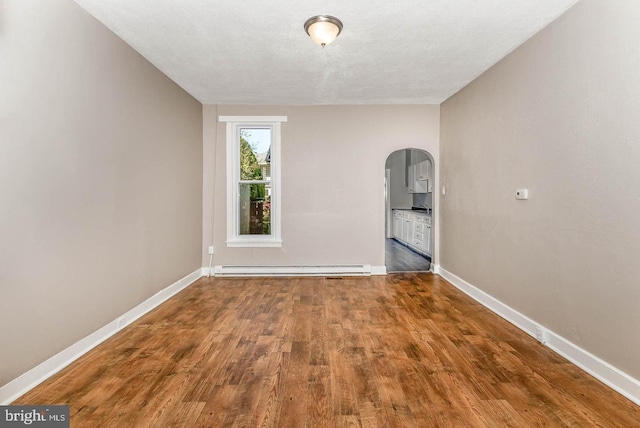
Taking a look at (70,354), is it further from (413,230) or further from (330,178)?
(413,230)

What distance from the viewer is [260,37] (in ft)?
9.46

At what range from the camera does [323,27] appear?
258cm

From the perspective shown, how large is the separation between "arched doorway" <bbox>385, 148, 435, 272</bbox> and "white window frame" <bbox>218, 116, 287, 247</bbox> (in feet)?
6.72

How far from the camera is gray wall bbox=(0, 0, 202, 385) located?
6.27ft

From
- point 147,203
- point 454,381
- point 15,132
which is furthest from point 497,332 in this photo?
point 15,132

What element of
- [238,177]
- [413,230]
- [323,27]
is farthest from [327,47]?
[413,230]

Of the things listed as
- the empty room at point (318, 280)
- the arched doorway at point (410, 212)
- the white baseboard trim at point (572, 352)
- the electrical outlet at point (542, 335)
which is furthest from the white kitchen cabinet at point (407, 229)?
the electrical outlet at point (542, 335)

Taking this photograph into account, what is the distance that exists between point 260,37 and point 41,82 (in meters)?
1.67

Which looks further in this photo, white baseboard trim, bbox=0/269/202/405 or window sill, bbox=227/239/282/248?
window sill, bbox=227/239/282/248

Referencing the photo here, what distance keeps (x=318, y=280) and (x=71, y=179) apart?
3189 millimetres

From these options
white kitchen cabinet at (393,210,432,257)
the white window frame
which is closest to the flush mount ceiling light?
the white window frame

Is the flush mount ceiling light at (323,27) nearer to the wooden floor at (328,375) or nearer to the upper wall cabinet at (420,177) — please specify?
the wooden floor at (328,375)

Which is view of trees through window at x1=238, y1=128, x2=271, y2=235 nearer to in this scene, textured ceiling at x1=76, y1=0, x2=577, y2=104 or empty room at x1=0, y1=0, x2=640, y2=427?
empty room at x1=0, y1=0, x2=640, y2=427

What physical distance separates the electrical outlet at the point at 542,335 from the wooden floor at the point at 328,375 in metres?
0.11
